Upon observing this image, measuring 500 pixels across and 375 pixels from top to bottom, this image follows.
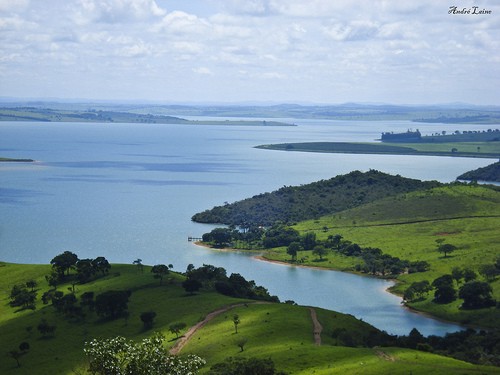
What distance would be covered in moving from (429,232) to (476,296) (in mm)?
58365

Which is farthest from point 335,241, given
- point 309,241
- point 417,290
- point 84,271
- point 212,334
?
point 212,334

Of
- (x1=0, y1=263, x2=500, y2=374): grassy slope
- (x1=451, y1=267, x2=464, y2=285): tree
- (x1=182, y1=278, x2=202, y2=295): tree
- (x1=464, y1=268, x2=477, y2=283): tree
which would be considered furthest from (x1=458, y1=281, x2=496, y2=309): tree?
(x1=182, y1=278, x2=202, y2=295): tree

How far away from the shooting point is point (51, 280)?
120m

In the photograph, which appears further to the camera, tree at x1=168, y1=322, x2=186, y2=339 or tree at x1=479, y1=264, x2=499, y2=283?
tree at x1=479, y1=264, x2=499, y2=283

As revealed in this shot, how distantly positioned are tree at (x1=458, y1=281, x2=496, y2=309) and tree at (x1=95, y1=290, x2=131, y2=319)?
52.9m

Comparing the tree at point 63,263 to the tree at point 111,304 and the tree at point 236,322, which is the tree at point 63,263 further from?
the tree at point 236,322

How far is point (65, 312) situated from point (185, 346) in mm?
27492

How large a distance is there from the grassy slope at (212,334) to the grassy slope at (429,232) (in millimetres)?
37833

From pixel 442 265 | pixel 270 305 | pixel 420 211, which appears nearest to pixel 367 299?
pixel 442 265

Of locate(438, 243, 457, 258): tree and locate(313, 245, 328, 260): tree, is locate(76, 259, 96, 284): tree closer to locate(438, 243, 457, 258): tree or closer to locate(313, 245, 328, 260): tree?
locate(313, 245, 328, 260): tree

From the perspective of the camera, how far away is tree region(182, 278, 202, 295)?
107 m

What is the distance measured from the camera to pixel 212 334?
283ft

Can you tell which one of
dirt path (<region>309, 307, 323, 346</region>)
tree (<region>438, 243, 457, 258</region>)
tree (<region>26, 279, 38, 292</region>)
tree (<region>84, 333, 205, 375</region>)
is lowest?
tree (<region>26, 279, 38, 292</region>)

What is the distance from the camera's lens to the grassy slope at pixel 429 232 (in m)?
138
